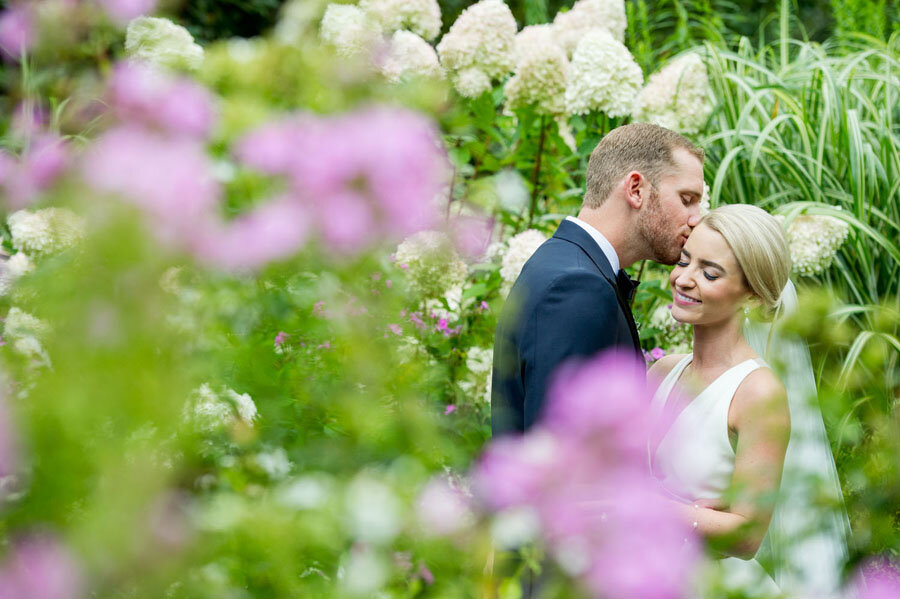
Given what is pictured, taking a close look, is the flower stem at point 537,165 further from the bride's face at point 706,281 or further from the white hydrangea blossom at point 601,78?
the bride's face at point 706,281

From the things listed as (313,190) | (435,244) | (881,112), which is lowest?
(881,112)

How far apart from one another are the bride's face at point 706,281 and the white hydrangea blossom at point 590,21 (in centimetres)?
161

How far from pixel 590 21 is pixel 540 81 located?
0.77m

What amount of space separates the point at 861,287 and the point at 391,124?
Result: 11.1ft

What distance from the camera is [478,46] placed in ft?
9.53

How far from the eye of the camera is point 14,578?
20.8 inches

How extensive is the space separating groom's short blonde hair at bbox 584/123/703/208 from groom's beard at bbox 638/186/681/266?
0.06 m

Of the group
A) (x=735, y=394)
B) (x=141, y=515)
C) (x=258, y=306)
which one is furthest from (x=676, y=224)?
(x=141, y=515)

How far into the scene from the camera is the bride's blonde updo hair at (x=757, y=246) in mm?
2084

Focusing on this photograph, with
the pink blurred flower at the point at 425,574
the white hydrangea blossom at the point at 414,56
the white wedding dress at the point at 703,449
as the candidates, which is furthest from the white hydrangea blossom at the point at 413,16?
the pink blurred flower at the point at 425,574

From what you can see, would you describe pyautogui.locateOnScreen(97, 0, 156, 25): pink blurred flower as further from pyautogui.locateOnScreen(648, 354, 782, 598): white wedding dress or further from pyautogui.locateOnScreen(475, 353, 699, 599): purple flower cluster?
pyautogui.locateOnScreen(648, 354, 782, 598): white wedding dress

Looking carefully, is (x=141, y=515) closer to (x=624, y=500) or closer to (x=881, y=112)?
(x=624, y=500)

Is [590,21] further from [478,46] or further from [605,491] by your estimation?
[605,491]

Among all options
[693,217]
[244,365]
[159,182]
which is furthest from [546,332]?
[159,182]
